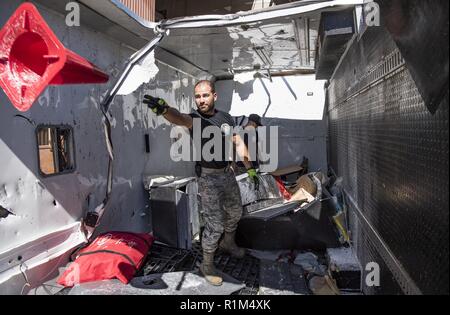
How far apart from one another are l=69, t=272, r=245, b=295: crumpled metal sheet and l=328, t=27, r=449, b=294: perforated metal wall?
1.46 metres

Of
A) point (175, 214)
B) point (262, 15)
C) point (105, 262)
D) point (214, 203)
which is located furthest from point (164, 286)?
point (262, 15)

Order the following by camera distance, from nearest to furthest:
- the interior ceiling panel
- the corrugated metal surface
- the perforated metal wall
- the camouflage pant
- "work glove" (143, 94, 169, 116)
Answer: the perforated metal wall
"work glove" (143, 94, 169, 116)
the camouflage pant
the corrugated metal surface
the interior ceiling panel

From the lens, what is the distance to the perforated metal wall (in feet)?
5.19

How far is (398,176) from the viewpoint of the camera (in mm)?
2199

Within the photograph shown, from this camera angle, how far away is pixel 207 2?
19.0ft

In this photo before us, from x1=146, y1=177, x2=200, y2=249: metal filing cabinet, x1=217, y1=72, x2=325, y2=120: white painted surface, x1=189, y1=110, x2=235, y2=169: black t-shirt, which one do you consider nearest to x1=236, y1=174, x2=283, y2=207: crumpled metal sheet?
x1=146, y1=177, x2=200, y2=249: metal filing cabinet

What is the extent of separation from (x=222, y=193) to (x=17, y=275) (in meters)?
2.12

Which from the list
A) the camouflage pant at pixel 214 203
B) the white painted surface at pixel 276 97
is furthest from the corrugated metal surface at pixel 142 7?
the white painted surface at pixel 276 97

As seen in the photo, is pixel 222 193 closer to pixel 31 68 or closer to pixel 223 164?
pixel 223 164

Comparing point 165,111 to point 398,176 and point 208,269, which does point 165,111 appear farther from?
point 398,176

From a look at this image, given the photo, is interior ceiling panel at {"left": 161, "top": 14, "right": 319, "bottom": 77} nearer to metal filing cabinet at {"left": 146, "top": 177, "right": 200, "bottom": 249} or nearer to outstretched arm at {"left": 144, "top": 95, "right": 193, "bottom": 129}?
outstretched arm at {"left": 144, "top": 95, "right": 193, "bottom": 129}

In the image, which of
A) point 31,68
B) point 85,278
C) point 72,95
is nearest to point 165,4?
point 72,95

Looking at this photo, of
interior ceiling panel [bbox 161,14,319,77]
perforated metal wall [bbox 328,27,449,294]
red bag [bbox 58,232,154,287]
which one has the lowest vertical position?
red bag [bbox 58,232,154,287]

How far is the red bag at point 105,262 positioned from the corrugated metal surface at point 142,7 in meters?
2.78
